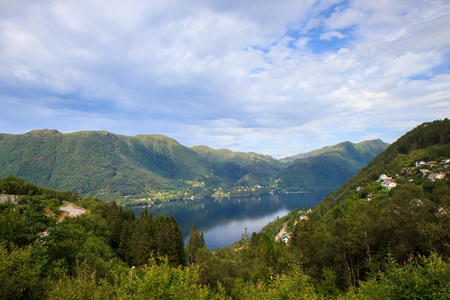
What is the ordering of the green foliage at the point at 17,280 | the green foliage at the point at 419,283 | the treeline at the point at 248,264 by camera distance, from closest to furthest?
A: 1. the green foliage at the point at 17,280
2. the green foliage at the point at 419,283
3. the treeline at the point at 248,264

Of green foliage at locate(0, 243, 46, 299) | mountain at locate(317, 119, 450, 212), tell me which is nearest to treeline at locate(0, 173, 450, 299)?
green foliage at locate(0, 243, 46, 299)

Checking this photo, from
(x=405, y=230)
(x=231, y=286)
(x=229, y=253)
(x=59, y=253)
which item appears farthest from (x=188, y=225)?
(x=405, y=230)

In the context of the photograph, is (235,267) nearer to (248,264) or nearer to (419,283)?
(248,264)

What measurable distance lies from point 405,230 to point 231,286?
2215 centimetres

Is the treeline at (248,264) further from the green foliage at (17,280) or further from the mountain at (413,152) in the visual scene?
the mountain at (413,152)

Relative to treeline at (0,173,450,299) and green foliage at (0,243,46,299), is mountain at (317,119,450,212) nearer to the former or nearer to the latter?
treeline at (0,173,450,299)

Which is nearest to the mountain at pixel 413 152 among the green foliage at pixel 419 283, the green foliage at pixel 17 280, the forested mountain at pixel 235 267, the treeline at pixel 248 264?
the forested mountain at pixel 235 267

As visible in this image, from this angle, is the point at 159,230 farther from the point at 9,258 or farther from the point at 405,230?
the point at 405,230

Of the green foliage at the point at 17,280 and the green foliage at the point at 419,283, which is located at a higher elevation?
the green foliage at the point at 17,280

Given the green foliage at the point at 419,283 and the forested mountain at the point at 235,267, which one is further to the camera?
the forested mountain at the point at 235,267

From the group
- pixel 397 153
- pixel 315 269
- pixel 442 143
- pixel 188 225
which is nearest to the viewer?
pixel 315 269

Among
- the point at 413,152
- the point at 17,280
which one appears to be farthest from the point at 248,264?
the point at 413,152

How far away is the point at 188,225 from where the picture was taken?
4771 inches

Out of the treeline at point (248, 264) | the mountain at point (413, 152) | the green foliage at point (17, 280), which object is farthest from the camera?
the mountain at point (413, 152)
